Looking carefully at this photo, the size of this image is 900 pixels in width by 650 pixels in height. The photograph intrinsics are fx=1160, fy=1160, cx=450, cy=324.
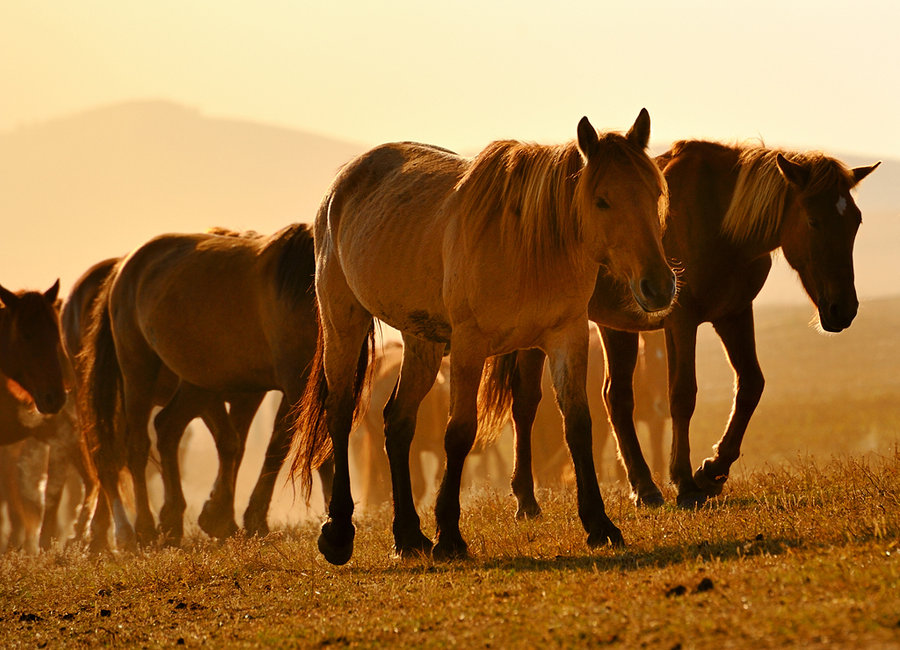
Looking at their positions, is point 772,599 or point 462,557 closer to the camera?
point 772,599

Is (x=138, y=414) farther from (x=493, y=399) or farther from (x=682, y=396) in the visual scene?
(x=682, y=396)

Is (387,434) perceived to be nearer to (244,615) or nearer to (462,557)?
(462,557)

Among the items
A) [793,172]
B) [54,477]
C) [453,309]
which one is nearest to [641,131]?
[453,309]

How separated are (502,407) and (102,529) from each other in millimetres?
5976

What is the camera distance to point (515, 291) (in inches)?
254

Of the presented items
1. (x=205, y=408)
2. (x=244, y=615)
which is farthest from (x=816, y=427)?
(x=244, y=615)

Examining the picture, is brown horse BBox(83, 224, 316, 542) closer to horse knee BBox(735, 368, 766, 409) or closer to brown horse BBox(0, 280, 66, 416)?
brown horse BBox(0, 280, 66, 416)

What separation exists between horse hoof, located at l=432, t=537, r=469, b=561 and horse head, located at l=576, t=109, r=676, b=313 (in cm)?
177

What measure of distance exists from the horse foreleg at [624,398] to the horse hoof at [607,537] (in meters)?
2.32

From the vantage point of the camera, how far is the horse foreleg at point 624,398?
871 cm

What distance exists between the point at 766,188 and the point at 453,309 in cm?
271

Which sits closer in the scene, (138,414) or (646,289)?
(646,289)

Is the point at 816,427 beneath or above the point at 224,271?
beneath

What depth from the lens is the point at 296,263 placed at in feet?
34.9
